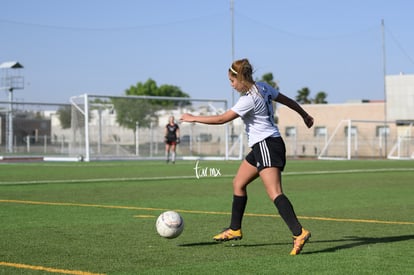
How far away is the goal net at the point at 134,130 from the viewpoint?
45.0 m

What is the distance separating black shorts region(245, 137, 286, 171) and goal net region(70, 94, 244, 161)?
34293 mm

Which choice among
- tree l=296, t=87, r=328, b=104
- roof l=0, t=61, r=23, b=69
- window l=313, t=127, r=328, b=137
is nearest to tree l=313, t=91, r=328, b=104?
tree l=296, t=87, r=328, b=104

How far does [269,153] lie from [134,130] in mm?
40010

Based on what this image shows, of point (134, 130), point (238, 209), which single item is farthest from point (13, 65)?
point (238, 209)

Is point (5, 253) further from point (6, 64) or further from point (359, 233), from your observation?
point (6, 64)

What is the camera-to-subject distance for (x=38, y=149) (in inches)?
1969

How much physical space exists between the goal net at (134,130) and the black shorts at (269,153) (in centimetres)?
3429

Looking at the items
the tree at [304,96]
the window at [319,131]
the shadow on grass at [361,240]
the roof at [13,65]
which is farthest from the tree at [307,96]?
the shadow on grass at [361,240]

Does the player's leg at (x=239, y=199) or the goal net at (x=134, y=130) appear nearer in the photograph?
the player's leg at (x=239, y=199)

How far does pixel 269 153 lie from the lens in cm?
865

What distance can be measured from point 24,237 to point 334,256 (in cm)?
370

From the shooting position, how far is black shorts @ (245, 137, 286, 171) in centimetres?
863

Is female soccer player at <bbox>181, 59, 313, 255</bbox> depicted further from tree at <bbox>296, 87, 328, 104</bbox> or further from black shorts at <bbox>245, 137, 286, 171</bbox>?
tree at <bbox>296, 87, 328, 104</bbox>

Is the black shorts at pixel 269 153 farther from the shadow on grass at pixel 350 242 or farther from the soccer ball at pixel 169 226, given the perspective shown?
the soccer ball at pixel 169 226
